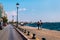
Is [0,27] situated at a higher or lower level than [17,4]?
lower

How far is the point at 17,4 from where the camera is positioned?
58.2 metres

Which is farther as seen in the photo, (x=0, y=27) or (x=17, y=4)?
(x=0, y=27)

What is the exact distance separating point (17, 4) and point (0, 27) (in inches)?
414

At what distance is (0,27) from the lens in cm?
6431
